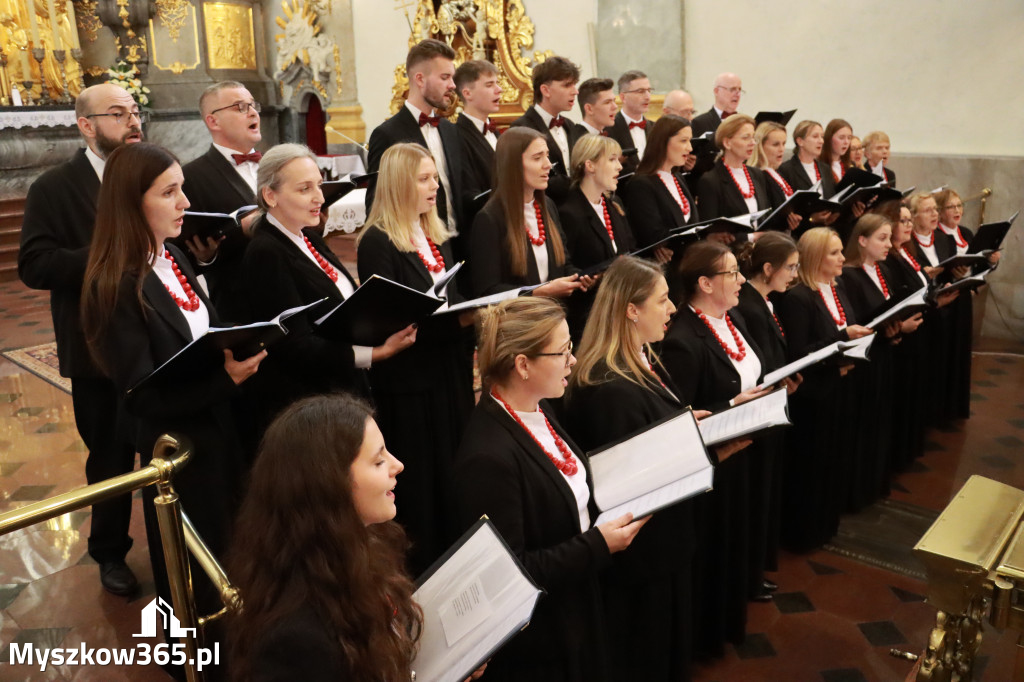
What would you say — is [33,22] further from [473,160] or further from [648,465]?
[648,465]

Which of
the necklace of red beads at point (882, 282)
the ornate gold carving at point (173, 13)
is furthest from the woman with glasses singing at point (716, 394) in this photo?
the ornate gold carving at point (173, 13)

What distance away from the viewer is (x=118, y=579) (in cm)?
356

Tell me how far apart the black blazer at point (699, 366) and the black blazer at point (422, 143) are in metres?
1.75

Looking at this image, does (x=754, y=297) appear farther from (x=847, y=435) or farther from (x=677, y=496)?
(x=677, y=496)

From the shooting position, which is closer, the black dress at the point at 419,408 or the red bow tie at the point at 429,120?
the black dress at the point at 419,408

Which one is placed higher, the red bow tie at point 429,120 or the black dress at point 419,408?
the red bow tie at point 429,120

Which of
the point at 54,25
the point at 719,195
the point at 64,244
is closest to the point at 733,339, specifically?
the point at 719,195

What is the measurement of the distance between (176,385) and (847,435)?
10.8ft

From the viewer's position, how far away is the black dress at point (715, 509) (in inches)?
131

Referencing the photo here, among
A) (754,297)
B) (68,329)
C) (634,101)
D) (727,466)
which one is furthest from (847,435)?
(68,329)

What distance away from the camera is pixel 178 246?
312 cm

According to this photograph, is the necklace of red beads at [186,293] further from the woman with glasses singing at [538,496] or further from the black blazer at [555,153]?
the black blazer at [555,153]

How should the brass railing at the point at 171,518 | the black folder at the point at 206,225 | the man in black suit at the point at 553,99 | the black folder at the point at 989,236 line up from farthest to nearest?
the black folder at the point at 989,236 < the man in black suit at the point at 553,99 < the black folder at the point at 206,225 < the brass railing at the point at 171,518

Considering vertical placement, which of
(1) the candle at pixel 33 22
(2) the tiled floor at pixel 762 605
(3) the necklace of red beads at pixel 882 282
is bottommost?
(2) the tiled floor at pixel 762 605
